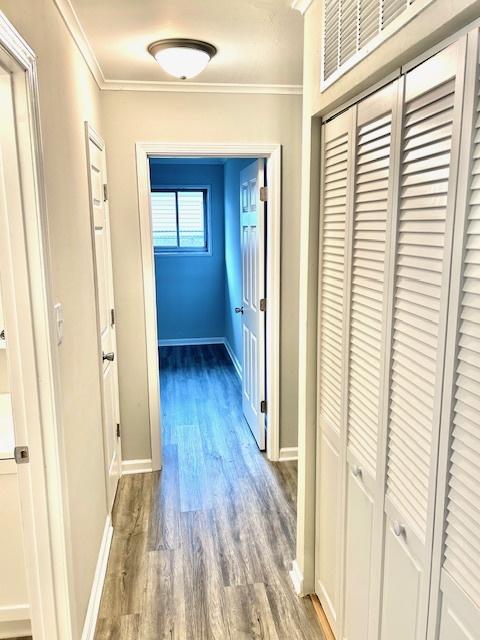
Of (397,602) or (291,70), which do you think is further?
(291,70)

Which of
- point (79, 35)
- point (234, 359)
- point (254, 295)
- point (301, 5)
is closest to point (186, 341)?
point (234, 359)

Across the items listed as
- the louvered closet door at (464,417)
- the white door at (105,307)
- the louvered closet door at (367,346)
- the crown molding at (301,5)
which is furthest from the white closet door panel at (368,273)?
the white door at (105,307)

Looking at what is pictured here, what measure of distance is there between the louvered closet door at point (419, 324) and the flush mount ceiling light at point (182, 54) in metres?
1.35

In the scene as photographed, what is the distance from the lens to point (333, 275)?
1726 millimetres

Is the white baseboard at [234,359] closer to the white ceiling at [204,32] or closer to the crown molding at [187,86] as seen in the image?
the crown molding at [187,86]

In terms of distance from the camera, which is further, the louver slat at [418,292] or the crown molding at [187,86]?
the crown molding at [187,86]

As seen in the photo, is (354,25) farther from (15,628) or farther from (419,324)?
(15,628)

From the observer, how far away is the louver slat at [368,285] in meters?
1.33

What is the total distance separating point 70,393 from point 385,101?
138 cm

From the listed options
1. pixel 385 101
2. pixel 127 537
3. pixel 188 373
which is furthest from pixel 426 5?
pixel 188 373

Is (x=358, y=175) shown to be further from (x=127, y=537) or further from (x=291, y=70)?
(x=127, y=537)

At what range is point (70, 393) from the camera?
1731 millimetres

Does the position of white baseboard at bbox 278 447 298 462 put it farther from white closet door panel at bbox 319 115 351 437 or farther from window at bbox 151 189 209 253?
window at bbox 151 189 209 253

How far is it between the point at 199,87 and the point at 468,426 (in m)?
2.55
